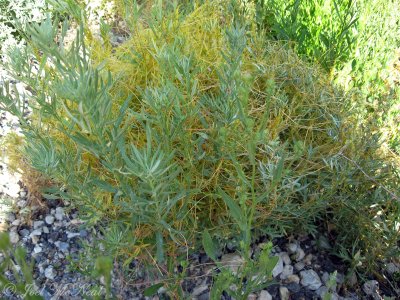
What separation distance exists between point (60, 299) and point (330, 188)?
42.5 inches

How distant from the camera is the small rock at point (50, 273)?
1.83 meters

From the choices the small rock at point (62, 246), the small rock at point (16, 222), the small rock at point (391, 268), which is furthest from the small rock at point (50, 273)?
the small rock at point (391, 268)

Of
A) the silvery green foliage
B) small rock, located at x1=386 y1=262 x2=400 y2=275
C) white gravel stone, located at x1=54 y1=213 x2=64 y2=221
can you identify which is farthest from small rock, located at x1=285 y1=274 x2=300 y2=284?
the silvery green foliage

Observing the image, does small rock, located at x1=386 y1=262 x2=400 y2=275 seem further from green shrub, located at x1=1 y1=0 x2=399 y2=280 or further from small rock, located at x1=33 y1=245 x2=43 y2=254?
small rock, located at x1=33 y1=245 x2=43 y2=254

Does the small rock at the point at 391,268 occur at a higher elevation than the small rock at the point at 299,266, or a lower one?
lower

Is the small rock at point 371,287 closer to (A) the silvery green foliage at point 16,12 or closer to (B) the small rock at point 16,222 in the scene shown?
(B) the small rock at point 16,222

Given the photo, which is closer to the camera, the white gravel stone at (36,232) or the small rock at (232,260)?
the small rock at (232,260)

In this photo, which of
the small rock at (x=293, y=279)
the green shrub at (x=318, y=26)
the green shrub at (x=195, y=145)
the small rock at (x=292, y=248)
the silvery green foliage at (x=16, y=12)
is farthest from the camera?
the silvery green foliage at (x=16, y=12)

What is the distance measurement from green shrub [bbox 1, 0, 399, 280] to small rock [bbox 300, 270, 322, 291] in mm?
172

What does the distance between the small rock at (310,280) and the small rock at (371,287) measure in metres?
0.20

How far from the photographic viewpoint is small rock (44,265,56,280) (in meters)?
1.83

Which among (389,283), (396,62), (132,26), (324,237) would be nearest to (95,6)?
(132,26)

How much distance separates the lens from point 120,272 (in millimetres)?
1739

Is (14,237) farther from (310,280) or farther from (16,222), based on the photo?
(310,280)
